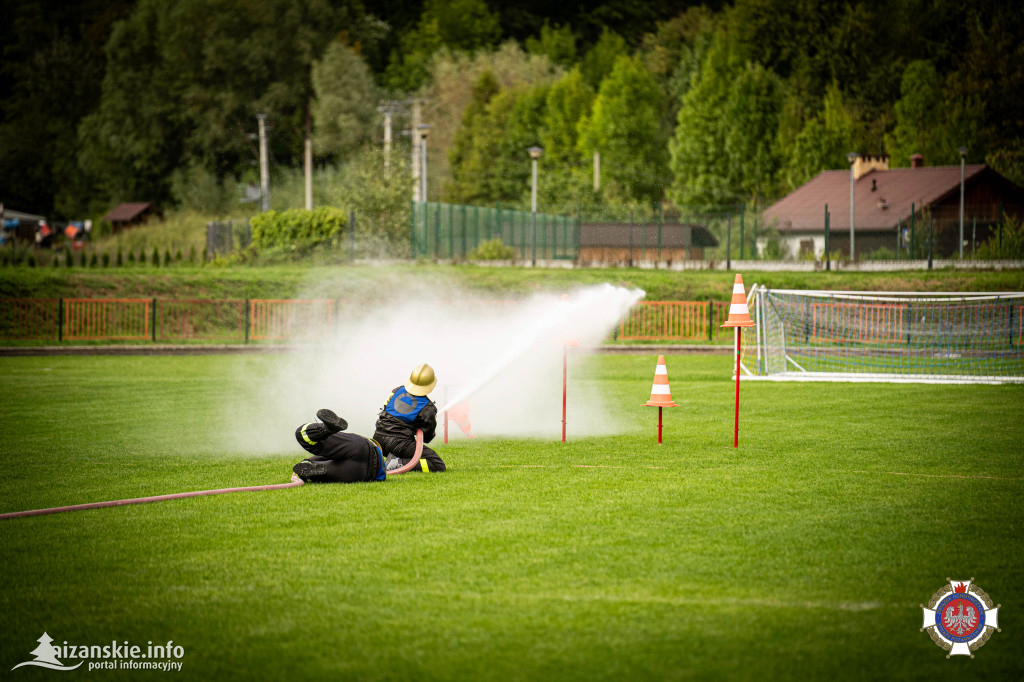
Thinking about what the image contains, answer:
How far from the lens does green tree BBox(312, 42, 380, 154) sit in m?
78.4

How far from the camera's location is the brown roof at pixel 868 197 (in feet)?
173

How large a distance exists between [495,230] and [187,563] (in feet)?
134

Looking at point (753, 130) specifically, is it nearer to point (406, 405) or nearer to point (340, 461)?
point (406, 405)

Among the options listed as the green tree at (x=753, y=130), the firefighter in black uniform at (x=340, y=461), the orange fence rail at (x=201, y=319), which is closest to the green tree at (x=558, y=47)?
the green tree at (x=753, y=130)

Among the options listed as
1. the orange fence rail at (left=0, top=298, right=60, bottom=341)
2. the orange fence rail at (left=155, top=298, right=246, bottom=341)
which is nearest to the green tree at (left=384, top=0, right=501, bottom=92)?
the orange fence rail at (left=155, top=298, right=246, bottom=341)

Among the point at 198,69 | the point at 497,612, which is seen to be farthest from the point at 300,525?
the point at 198,69

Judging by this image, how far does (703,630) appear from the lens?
622cm

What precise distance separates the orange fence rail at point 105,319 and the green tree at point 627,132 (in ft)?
148

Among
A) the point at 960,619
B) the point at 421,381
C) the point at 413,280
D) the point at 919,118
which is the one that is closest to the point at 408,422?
the point at 421,381

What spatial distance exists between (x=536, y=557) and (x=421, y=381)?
3.85m

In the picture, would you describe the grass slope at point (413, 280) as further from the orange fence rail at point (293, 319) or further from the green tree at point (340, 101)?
the green tree at point (340, 101)

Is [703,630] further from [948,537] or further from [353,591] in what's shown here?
[948,537]

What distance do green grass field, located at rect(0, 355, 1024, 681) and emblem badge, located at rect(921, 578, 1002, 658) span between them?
87 millimetres

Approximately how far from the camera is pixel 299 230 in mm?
46062
